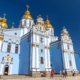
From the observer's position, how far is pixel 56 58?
29828mm

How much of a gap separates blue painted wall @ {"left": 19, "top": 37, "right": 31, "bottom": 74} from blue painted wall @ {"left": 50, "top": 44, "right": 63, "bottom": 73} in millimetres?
10446

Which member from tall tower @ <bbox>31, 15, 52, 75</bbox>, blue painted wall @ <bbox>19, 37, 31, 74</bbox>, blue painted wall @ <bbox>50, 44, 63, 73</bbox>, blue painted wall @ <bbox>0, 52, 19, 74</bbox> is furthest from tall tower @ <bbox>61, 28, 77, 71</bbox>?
blue painted wall @ <bbox>0, 52, 19, 74</bbox>

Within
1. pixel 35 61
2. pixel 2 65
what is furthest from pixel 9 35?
pixel 35 61

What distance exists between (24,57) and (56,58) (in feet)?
34.9

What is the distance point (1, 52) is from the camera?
2266 centimetres

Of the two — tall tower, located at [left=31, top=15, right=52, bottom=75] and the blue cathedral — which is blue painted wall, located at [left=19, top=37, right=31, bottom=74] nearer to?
the blue cathedral

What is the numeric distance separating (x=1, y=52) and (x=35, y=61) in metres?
8.13

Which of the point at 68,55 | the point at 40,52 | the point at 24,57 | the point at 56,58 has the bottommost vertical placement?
the point at 56,58

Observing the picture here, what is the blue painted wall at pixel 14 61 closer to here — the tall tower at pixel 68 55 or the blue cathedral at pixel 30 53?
the blue cathedral at pixel 30 53

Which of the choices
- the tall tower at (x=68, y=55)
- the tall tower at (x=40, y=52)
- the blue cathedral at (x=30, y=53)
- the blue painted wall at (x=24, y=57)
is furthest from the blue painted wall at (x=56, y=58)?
the blue painted wall at (x=24, y=57)

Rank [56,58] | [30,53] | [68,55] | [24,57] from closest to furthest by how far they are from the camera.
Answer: [30,53]
[24,57]
[68,55]
[56,58]

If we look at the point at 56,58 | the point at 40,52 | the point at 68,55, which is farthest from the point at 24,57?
the point at 68,55

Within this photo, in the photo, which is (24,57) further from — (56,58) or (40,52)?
(56,58)

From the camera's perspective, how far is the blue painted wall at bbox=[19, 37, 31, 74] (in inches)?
872
